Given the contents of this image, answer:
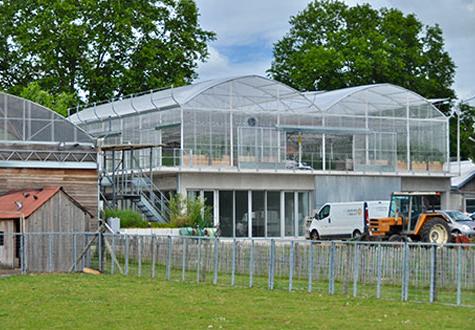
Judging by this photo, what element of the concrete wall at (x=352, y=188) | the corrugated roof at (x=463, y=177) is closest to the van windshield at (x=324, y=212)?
the concrete wall at (x=352, y=188)

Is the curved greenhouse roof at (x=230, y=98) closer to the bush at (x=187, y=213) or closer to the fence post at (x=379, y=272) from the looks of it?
the bush at (x=187, y=213)

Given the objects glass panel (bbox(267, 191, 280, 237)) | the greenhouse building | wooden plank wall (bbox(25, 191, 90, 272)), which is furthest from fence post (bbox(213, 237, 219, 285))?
glass panel (bbox(267, 191, 280, 237))

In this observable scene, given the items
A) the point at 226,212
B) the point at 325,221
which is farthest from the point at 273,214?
the point at 325,221

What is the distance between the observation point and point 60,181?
4309 cm

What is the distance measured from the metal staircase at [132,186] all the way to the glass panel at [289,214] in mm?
6966

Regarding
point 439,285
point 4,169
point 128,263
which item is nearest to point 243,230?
point 4,169

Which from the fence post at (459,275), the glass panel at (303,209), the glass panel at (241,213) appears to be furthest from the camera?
the glass panel at (303,209)

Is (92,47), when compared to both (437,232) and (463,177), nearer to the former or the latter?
(463,177)

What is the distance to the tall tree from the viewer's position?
7012cm

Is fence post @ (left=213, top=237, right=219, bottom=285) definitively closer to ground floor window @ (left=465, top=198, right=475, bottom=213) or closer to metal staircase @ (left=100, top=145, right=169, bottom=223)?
metal staircase @ (left=100, top=145, right=169, bottom=223)

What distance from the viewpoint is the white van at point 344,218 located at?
157 feet

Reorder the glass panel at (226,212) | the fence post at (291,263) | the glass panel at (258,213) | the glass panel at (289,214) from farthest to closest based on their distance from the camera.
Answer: the glass panel at (289,214)
the glass panel at (258,213)
the glass panel at (226,212)
the fence post at (291,263)

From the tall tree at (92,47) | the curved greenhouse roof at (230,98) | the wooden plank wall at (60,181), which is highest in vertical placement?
the tall tree at (92,47)

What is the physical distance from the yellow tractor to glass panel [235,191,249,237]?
11528 mm
